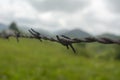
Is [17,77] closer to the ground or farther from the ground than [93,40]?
closer to the ground

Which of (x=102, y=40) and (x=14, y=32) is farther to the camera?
(x=14, y=32)

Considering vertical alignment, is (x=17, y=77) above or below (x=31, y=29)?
below

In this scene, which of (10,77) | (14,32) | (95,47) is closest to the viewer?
(14,32)

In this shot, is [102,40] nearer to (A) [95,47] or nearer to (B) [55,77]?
(B) [55,77]

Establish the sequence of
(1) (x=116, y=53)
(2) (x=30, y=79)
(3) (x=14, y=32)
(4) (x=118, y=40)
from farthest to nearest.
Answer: (1) (x=116, y=53), (2) (x=30, y=79), (3) (x=14, y=32), (4) (x=118, y=40)

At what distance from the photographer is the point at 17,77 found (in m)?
9.41

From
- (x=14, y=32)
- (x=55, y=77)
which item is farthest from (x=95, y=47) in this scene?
(x=14, y=32)

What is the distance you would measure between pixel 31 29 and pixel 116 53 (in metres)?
43.5

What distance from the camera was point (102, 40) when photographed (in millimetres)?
1943

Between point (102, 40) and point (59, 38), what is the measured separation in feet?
1.06

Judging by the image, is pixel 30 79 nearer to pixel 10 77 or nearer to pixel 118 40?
pixel 10 77

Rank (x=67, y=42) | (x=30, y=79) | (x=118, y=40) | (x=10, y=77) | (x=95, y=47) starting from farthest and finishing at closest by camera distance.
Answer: (x=95, y=47) < (x=30, y=79) < (x=10, y=77) < (x=67, y=42) < (x=118, y=40)

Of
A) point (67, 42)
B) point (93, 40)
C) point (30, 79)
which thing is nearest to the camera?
point (93, 40)

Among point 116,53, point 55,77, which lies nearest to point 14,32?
point 55,77
